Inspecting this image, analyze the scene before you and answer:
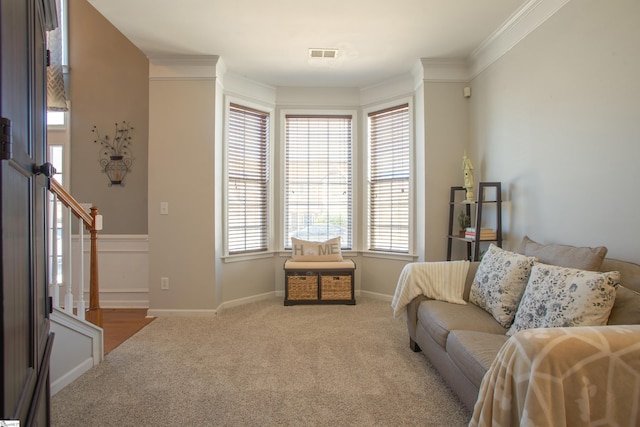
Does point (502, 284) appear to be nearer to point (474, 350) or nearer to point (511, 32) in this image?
point (474, 350)

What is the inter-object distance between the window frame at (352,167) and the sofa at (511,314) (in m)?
1.84

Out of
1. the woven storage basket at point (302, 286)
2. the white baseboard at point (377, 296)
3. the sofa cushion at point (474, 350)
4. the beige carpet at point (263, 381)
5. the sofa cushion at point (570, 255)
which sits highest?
the sofa cushion at point (570, 255)

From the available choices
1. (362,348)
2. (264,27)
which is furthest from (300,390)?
(264,27)

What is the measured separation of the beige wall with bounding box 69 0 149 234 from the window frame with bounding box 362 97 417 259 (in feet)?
8.67

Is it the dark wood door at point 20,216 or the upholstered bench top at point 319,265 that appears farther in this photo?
the upholstered bench top at point 319,265

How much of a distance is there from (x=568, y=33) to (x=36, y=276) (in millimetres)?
3101

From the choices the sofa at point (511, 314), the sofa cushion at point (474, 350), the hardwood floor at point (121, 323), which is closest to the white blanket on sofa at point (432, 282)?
the sofa at point (511, 314)

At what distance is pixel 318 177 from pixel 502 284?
2676mm

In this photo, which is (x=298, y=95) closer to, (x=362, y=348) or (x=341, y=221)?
(x=341, y=221)

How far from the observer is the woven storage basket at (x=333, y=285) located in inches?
153

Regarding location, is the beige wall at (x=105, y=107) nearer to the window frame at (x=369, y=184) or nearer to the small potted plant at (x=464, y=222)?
the window frame at (x=369, y=184)

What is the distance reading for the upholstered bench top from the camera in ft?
12.7

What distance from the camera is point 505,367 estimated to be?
1140 mm

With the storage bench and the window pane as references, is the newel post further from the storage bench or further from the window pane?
the window pane
